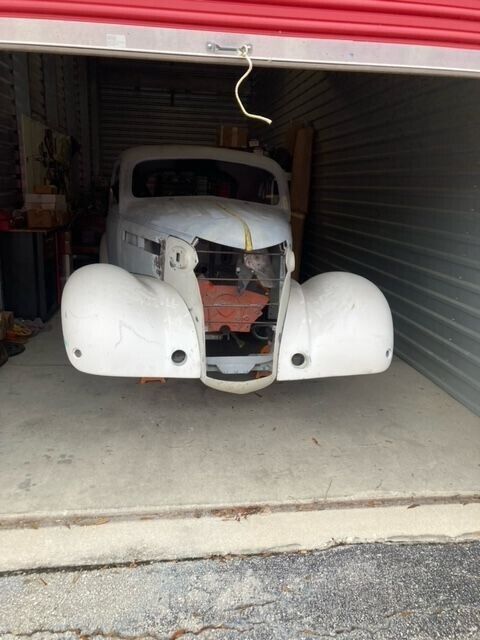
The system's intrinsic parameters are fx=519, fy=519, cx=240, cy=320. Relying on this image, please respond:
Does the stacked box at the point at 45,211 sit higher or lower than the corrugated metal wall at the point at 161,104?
lower

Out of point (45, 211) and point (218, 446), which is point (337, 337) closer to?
point (218, 446)

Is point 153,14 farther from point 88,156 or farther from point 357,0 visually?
point 88,156

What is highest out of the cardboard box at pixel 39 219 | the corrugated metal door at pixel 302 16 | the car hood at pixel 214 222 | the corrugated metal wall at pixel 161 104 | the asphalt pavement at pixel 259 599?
the corrugated metal wall at pixel 161 104

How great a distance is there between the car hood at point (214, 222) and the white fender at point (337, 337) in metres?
0.56

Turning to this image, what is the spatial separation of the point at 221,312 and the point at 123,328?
2.41 feet

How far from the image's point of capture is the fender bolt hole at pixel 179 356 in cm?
339

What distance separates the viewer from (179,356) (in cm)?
341

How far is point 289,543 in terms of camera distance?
262 cm

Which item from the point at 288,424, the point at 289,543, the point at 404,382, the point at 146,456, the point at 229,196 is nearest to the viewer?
the point at 289,543

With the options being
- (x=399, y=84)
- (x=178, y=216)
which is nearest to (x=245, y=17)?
(x=178, y=216)

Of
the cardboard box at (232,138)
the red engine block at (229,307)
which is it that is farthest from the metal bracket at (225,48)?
the cardboard box at (232,138)

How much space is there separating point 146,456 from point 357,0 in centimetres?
274

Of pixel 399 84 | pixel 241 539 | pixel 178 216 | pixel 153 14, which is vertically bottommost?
pixel 241 539

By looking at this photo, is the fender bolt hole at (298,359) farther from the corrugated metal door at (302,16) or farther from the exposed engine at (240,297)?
the corrugated metal door at (302,16)
